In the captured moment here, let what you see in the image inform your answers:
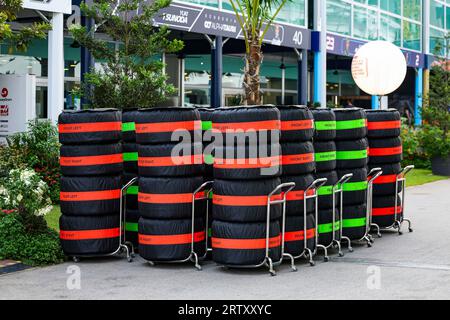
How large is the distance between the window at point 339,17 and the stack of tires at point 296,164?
71.0ft

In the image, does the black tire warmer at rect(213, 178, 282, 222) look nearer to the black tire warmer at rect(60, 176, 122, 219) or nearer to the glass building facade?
the black tire warmer at rect(60, 176, 122, 219)

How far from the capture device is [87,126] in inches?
366

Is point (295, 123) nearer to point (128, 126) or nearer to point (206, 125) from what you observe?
point (206, 125)

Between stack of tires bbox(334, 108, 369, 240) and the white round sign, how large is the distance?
10.9m

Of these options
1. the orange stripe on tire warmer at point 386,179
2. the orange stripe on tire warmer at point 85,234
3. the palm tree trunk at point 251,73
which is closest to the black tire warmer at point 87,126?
the orange stripe on tire warmer at point 85,234

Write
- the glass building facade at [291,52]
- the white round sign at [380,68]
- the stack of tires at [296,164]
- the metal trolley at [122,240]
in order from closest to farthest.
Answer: the stack of tires at [296,164] < the metal trolley at [122,240] < the white round sign at [380,68] < the glass building facade at [291,52]

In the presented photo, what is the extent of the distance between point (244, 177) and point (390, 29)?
28089 mm

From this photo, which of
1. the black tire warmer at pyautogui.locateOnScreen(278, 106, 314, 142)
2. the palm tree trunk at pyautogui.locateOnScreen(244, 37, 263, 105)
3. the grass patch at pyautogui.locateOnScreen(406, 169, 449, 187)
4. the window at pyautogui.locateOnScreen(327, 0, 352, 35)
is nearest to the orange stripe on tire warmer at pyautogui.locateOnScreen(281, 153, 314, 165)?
the black tire warmer at pyautogui.locateOnScreen(278, 106, 314, 142)

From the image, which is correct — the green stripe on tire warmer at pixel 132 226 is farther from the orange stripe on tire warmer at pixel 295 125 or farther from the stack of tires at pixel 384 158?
the stack of tires at pixel 384 158

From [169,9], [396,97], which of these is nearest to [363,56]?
[169,9]

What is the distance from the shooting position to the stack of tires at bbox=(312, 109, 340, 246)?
9.92 meters

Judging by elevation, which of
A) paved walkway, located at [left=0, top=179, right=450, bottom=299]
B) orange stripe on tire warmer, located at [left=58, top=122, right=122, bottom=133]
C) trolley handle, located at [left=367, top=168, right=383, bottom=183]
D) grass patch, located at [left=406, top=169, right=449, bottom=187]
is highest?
orange stripe on tire warmer, located at [left=58, top=122, right=122, bottom=133]

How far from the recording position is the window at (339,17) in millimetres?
30312

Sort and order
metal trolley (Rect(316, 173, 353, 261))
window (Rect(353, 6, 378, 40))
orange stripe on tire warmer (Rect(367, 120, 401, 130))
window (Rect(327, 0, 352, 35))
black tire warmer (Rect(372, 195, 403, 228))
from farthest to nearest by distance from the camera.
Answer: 1. window (Rect(353, 6, 378, 40))
2. window (Rect(327, 0, 352, 35))
3. black tire warmer (Rect(372, 195, 403, 228))
4. orange stripe on tire warmer (Rect(367, 120, 401, 130))
5. metal trolley (Rect(316, 173, 353, 261))
